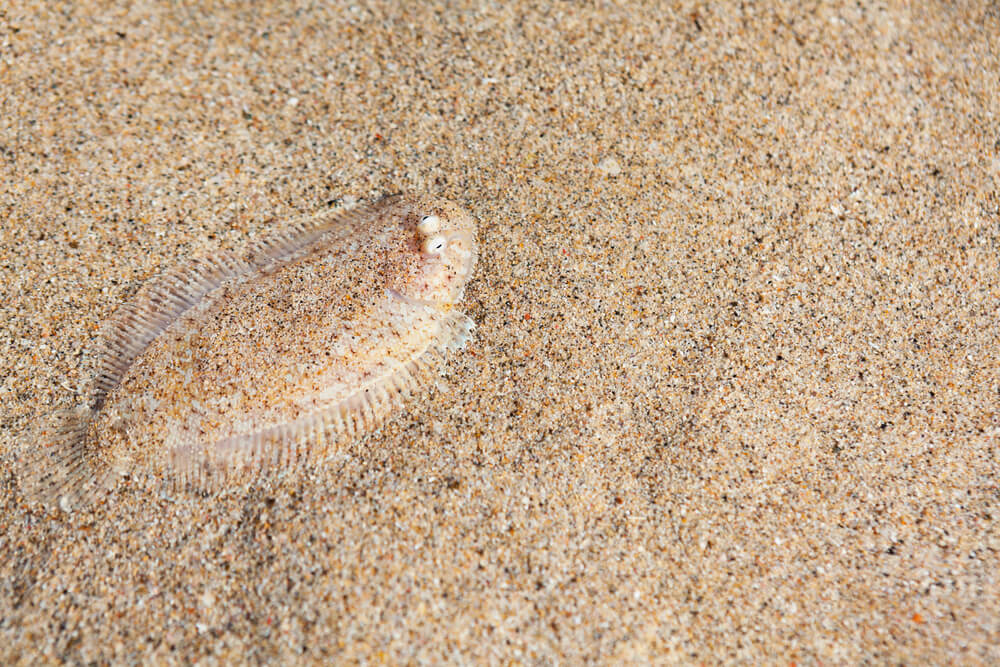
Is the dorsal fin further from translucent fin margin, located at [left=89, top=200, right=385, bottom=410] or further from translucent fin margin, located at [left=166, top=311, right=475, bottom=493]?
translucent fin margin, located at [left=166, top=311, right=475, bottom=493]

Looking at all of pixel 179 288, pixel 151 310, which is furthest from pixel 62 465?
pixel 179 288

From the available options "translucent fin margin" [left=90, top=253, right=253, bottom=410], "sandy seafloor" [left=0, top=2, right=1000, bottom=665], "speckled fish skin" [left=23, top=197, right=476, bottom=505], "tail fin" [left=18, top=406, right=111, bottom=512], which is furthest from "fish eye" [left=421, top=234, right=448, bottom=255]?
"tail fin" [left=18, top=406, right=111, bottom=512]

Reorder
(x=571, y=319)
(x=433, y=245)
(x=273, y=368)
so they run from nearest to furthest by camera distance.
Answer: (x=273, y=368) < (x=433, y=245) < (x=571, y=319)

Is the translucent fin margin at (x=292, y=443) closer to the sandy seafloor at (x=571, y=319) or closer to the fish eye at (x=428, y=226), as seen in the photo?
the sandy seafloor at (x=571, y=319)

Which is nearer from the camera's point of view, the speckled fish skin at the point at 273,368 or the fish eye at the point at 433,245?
the speckled fish skin at the point at 273,368

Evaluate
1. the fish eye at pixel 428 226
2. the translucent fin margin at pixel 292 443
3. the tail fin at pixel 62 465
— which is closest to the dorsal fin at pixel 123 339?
the tail fin at pixel 62 465

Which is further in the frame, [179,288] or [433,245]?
[179,288]

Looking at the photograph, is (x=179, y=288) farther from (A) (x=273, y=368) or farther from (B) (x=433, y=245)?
(B) (x=433, y=245)
